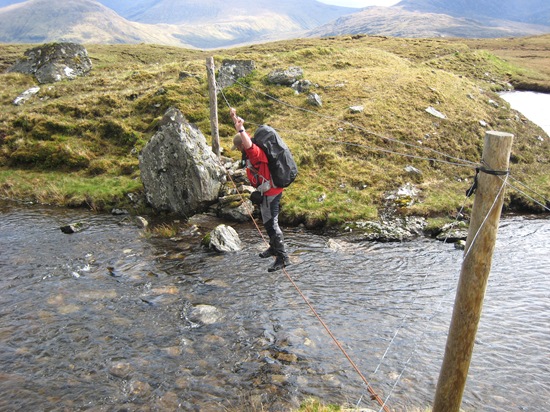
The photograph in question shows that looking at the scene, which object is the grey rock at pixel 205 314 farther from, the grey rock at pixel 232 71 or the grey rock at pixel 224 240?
the grey rock at pixel 232 71

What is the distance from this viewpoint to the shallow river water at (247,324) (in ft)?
28.9

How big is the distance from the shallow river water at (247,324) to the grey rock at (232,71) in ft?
57.7

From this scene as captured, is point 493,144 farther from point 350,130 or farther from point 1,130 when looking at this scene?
point 1,130

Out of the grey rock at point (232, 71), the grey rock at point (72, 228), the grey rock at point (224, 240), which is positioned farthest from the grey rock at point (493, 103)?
the grey rock at point (72, 228)

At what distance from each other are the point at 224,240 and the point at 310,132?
11.6 metres

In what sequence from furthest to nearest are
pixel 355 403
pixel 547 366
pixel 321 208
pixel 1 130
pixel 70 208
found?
pixel 1 130 < pixel 70 208 < pixel 321 208 < pixel 547 366 < pixel 355 403

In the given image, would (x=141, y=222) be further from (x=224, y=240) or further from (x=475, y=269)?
(x=475, y=269)

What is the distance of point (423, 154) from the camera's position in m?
24.2

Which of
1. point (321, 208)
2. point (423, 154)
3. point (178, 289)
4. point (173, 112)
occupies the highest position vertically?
point (173, 112)

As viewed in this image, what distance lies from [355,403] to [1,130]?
29081 millimetres

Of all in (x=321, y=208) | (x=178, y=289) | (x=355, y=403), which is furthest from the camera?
(x=321, y=208)

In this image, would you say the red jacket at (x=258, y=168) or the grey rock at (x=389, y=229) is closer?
the red jacket at (x=258, y=168)

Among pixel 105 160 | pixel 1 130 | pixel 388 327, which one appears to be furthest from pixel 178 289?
pixel 1 130

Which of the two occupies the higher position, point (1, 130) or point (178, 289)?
point (1, 130)
